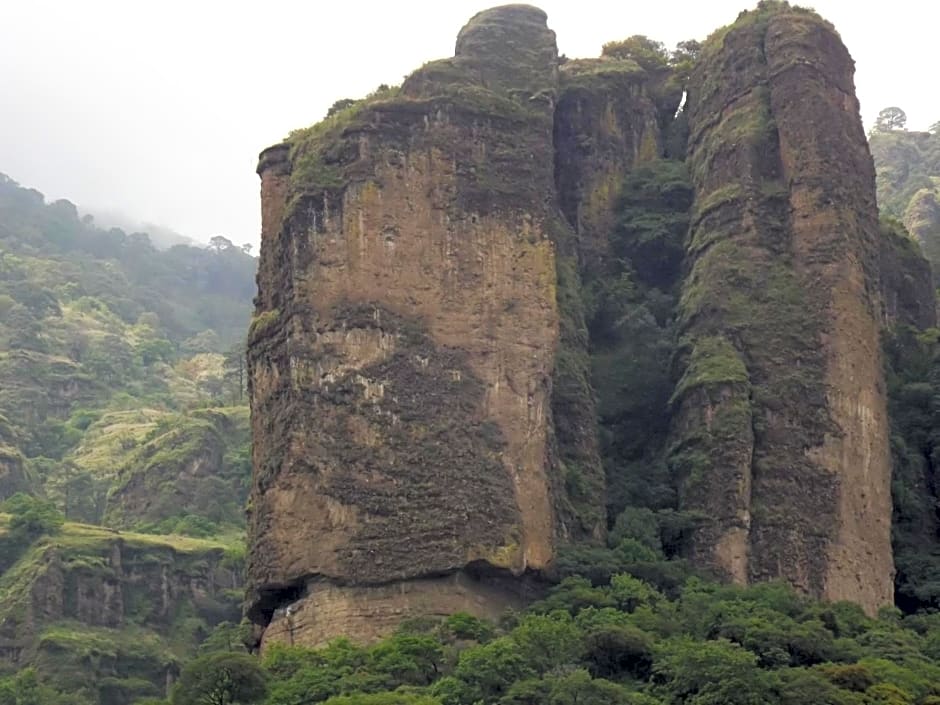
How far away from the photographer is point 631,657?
44.2 meters

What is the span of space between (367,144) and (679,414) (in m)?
10.0

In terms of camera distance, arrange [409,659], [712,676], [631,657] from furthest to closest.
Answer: [631,657] → [409,659] → [712,676]

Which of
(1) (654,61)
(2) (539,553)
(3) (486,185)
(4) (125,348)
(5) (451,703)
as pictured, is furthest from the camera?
(4) (125,348)

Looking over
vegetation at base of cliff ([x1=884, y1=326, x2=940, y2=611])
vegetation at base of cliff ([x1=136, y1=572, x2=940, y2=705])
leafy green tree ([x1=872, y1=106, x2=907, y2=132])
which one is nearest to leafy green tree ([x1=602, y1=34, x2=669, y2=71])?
vegetation at base of cliff ([x1=884, y1=326, x2=940, y2=611])

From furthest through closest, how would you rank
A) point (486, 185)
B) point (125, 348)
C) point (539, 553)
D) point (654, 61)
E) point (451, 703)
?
1. point (125, 348)
2. point (654, 61)
3. point (486, 185)
4. point (539, 553)
5. point (451, 703)

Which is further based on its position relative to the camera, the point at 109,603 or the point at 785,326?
the point at 109,603

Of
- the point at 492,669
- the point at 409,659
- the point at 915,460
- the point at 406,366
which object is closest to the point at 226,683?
the point at 409,659

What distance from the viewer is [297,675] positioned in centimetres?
4350

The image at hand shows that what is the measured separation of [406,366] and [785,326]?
9528mm

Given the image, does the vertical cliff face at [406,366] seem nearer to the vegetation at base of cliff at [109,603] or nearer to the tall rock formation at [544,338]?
the tall rock formation at [544,338]

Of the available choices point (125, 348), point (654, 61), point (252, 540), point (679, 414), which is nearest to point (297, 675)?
point (252, 540)

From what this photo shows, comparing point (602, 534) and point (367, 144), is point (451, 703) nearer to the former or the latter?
point (602, 534)

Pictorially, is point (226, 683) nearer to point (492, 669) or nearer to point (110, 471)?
point (492, 669)

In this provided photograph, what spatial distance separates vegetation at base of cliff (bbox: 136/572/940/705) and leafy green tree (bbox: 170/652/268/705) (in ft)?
0.16
